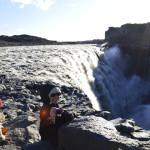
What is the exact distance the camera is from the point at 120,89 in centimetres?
3306

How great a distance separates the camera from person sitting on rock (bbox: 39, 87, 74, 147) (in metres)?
9.20

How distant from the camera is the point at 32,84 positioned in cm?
2138

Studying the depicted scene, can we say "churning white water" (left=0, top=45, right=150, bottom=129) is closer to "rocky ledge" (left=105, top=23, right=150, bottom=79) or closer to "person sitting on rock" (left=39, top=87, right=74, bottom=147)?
"rocky ledge" (left=105, top=23, right=150, bottom=79)

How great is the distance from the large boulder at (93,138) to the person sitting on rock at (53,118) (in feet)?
1.09

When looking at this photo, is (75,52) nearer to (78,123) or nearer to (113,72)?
(113,72)

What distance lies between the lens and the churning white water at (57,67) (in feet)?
77.4

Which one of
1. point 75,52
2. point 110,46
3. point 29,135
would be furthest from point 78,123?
point 110,46

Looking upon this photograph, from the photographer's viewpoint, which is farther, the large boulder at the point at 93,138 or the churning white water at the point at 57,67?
the churning white water at the point at 57,67

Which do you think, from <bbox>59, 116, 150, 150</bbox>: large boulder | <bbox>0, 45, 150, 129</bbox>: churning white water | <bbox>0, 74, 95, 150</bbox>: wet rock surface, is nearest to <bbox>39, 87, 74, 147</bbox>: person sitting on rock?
<bbox>59, 116, 150, 150</bbox>: large boulder

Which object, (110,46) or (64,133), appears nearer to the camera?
(64,133)

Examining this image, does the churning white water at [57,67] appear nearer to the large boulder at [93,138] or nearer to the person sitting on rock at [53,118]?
the person sitting on rock at [53,118]

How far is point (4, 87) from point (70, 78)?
4.48 meters

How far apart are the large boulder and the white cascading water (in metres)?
16.3

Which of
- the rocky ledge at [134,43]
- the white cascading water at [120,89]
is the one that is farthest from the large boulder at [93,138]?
the rocky ledge at [134,43]
